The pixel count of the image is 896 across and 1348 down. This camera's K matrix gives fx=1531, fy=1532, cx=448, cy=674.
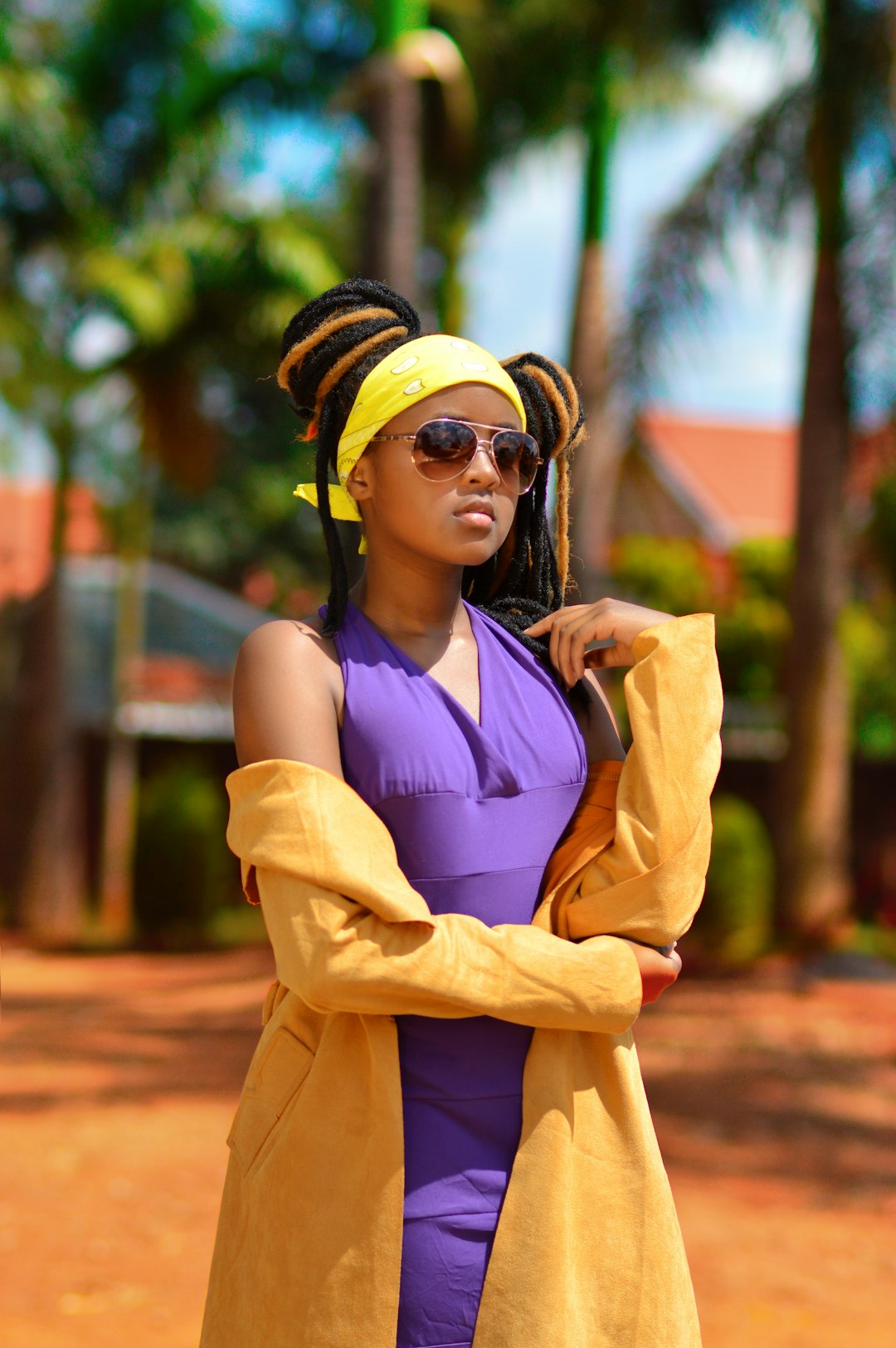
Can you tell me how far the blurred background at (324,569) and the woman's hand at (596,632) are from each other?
11.6 ft

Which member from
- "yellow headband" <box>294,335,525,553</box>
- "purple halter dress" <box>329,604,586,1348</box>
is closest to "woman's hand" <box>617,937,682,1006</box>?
"purple halter dress" <box>329,604,586,1348</box>

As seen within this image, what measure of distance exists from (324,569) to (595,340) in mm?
3881

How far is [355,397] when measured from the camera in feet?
7.18

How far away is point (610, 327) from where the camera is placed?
12.4 meters

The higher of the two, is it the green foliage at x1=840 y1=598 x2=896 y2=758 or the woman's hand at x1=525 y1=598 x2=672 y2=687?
Result: the woman's hand at x1=525 y1=598 x2=672 y2=687

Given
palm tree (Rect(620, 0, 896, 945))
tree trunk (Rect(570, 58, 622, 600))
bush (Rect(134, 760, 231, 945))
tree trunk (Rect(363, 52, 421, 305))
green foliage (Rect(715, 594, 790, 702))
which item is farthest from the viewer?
green foliage (Rect(715, 594, 790, 702))

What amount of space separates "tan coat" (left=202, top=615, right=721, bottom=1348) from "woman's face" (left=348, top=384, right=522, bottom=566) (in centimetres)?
28

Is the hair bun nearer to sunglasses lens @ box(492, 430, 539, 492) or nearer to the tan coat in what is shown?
sunglasses lens @ box(492, 430, 539, 492)

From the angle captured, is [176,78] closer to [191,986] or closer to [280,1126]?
[191,986]

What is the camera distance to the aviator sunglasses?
2094 mm

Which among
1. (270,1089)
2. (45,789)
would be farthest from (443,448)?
(45,789)

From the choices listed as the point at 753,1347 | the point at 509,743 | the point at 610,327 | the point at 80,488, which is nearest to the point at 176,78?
the point at 80,488

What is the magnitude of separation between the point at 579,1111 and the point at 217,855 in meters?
14.1

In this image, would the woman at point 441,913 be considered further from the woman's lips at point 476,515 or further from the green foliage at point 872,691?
the green foliage at point 872,691
